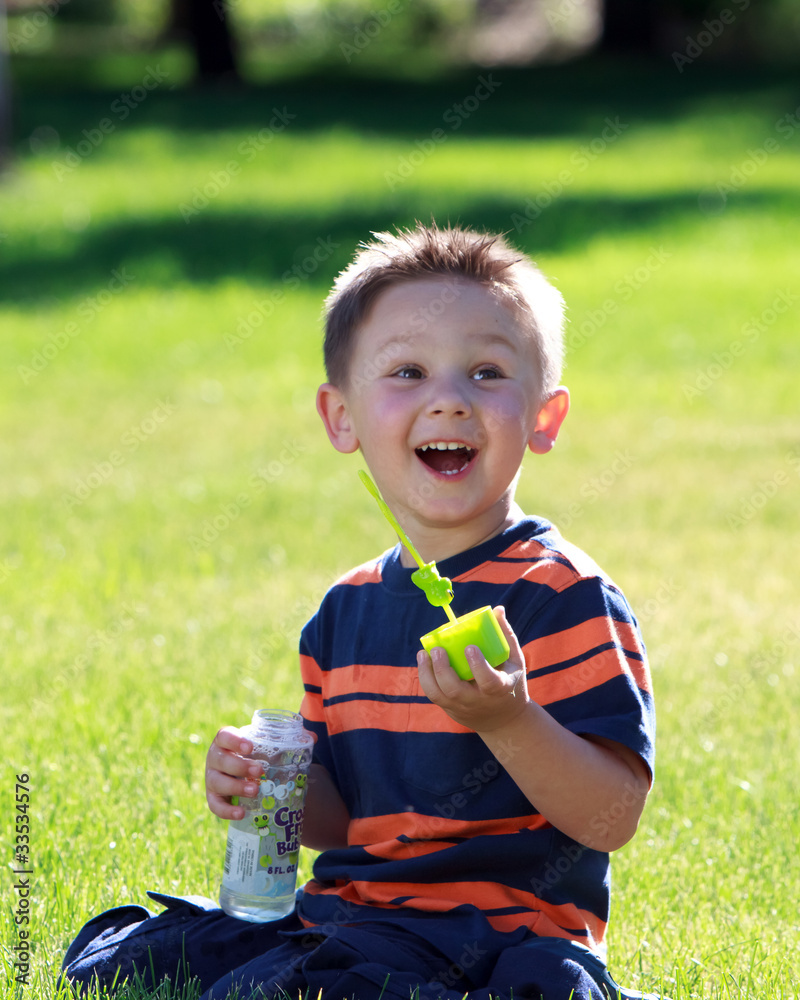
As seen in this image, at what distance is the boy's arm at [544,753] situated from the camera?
6.66 feet

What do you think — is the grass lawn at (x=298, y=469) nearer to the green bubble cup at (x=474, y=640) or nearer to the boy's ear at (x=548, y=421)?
the green bubble cup at (x=474, y=640)

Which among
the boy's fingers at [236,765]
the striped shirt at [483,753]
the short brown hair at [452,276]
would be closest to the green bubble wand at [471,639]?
the striped shirt at [483,753]

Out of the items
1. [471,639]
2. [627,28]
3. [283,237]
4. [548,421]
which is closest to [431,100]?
[627,28]

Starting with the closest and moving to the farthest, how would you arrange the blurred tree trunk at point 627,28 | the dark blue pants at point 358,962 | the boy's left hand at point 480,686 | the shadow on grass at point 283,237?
the boy's left hand at point 480,686 → the dark blue pants at point 358,962 → the shadow on grass at point 283,237 → the blurred tree trunk at point 627,28

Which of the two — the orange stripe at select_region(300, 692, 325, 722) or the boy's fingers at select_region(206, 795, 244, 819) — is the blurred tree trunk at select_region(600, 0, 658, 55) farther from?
the boy's fingers at select_region(206, 795, 244, 819)

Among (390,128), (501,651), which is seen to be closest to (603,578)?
(501,651)

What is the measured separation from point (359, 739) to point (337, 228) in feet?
38.5

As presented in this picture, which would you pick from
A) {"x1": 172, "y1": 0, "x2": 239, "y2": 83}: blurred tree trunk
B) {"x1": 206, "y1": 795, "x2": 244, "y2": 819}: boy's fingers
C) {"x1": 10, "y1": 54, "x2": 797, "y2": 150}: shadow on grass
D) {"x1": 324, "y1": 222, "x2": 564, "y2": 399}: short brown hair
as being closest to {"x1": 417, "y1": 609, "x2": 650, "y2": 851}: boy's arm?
{"x1": 206, "y1": 795, "x2": 244, "y2": 819}: boy's fingers

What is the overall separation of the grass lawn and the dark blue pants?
0.20 meters

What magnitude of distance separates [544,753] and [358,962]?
492 mm

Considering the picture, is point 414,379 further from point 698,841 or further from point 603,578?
point 698,841

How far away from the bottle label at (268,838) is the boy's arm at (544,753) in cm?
48

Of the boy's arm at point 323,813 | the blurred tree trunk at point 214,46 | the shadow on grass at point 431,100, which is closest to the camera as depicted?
the boy's arm at point 323,813

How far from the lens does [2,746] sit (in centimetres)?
372
